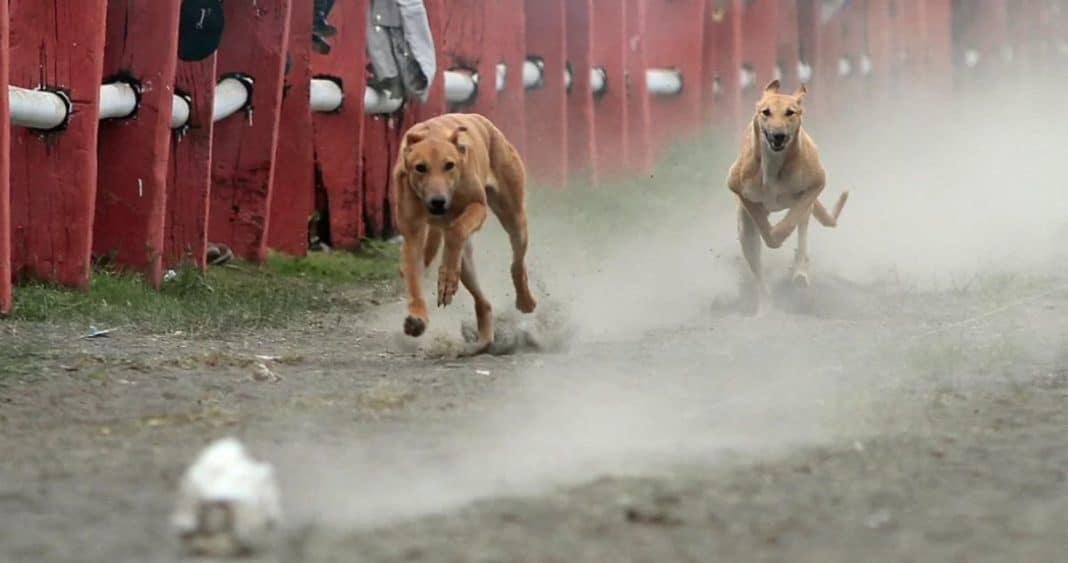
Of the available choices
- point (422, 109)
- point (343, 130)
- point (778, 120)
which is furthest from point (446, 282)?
point (422, 109)

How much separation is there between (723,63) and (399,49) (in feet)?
25.7

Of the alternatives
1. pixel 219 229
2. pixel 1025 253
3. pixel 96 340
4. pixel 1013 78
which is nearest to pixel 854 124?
pixel 1013 78

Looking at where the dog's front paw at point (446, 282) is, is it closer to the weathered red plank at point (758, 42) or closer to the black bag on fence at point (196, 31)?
the black bag on fence at point (196, 31)

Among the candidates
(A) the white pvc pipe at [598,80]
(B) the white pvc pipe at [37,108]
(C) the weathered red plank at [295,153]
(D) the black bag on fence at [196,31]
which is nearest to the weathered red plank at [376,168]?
(C) the weathered red plank at [295,153]

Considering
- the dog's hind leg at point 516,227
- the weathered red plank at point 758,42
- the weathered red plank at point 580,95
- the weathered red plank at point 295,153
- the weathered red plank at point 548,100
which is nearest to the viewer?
the dog's hind leg at point 516,227

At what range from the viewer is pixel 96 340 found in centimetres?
870

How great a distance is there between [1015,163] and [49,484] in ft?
60.1

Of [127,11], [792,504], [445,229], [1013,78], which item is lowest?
[792,504]

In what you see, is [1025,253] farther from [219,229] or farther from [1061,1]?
[1061,1]

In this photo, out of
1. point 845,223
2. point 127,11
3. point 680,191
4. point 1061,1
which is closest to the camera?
point 127,11

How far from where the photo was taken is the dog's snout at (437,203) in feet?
26.9

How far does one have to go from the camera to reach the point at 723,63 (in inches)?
826

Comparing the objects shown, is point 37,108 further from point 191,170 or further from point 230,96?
point 230,96

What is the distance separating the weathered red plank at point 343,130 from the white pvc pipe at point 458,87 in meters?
1.44
